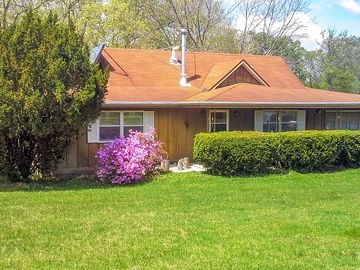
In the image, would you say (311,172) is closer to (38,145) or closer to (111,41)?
(38,145)

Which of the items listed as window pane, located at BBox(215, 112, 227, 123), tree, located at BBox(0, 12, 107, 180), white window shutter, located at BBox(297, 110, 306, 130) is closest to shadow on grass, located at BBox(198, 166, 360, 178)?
white window shutter, located at BBox(297, 110, 306, 130)

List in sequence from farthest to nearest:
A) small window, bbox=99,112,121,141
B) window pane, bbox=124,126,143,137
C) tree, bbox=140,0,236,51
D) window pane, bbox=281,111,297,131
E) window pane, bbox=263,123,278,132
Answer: tree, bbox=140,0,236,51 → window pane, bbox=281,111,297,131 → window pane, bbox=263,123,278,132 → window pane, bbox=124,126,143,137 → small window, bbox=99,112,121,141

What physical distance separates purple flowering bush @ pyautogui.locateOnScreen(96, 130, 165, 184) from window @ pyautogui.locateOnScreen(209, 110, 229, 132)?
3.30 m

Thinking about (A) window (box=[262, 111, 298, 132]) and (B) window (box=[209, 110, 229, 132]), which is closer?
(B) window (box=[209, 110, 229, 132])

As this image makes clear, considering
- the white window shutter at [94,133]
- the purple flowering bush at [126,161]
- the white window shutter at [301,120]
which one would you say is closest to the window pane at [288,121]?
the white window shutter at [301,120]

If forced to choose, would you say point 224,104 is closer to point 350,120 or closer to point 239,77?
point 239,77

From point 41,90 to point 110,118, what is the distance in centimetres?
384

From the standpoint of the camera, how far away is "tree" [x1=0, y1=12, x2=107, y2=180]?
10.8m

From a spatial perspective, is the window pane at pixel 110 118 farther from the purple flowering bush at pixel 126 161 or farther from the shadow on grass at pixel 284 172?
the shadow on grass at pixel 284 172

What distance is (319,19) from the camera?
3594cm

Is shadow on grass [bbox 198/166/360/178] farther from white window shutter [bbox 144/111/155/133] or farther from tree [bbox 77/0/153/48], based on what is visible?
tree [bbox 77/0/153/48]

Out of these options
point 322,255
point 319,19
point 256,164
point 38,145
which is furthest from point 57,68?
point 319,19

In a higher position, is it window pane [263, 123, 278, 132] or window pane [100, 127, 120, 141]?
window pane [263, 123, 278, 132]

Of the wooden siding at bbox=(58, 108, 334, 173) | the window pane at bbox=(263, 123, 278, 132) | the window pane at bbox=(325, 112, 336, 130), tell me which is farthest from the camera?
the window pane at bbox=(325, 112, 336, 130)
